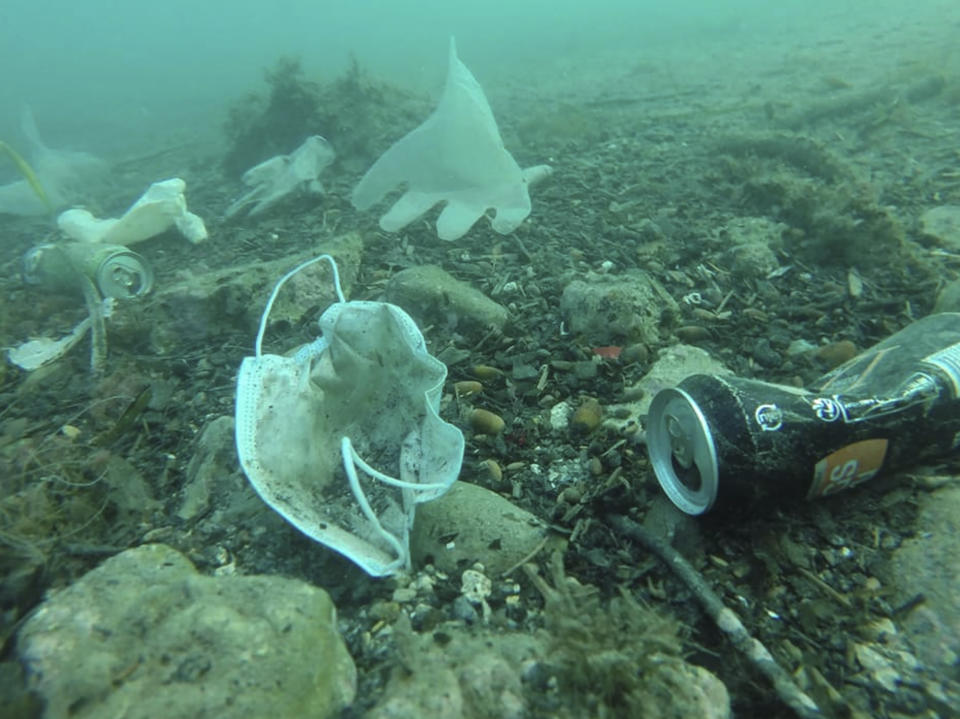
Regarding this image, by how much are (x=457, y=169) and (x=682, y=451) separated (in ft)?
9.52

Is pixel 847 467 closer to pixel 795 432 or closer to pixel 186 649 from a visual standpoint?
pixel 795 432

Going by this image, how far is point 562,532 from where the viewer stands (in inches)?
73.2

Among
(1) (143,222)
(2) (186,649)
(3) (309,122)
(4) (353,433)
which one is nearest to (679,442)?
(4) (353,433)

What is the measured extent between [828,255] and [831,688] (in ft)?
9.39

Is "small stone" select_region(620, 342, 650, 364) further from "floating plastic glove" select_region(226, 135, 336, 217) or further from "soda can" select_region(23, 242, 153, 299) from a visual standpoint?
"floating plastic glove" select_region(226, 135, 336, 217)

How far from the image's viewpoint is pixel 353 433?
81.2 inches

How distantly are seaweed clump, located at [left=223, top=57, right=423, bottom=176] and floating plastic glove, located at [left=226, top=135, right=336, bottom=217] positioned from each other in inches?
28.1

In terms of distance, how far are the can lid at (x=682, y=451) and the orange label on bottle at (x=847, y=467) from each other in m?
0.31

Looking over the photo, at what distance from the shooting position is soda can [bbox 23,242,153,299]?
3.52 metres

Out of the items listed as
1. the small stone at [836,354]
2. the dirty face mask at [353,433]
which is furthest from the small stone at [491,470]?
the small stone at [836,354]

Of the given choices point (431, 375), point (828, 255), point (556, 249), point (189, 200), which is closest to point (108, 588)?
point (431, 375)

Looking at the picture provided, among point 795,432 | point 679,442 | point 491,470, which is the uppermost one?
point 795,432

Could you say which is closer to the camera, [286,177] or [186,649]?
[186,649]

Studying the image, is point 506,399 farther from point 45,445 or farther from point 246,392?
point 45,445
